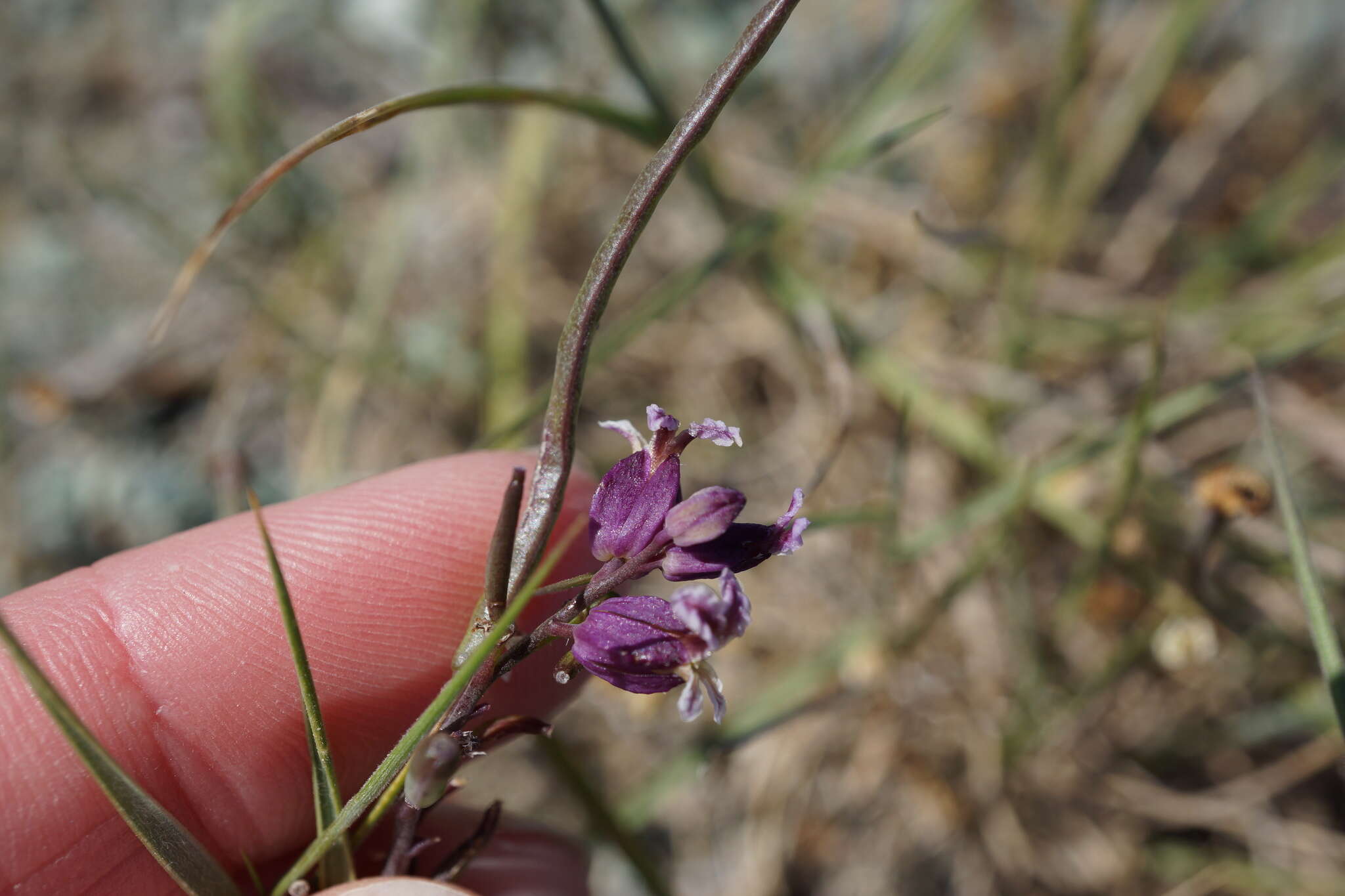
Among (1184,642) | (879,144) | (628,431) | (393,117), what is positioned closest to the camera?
(628,431)

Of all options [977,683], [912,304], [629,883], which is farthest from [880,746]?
[912,304]

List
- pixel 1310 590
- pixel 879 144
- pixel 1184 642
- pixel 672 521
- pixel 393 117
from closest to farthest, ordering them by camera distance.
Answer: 1. pixel 672 521
2. pixel 1310 590
3. pixel 393 117
4. pixel 879 144
5. pixel 1184 642

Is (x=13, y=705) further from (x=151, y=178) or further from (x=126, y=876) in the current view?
(x=151, y=178)

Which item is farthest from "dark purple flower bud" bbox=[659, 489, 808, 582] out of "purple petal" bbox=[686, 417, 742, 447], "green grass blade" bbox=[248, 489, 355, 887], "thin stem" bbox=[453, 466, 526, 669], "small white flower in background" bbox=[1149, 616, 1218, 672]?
"small white flower in background" bbox=[1149, 616, 1218, 672]

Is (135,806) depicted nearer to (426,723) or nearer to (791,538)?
(426,723)

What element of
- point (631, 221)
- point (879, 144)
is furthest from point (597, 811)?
point (879, 144)

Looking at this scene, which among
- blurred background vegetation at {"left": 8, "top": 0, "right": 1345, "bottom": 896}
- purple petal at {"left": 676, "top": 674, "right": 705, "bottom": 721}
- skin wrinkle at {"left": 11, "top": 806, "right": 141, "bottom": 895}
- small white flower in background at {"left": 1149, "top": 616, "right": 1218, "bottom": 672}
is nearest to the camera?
purple petal at {"left": 676, "top": 674, "right": 705, "bottom": 721}

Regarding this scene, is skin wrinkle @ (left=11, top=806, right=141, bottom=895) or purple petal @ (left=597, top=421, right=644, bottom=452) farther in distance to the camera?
skin wrinkle @ (left=11, top=806, right=141, bottom=895)

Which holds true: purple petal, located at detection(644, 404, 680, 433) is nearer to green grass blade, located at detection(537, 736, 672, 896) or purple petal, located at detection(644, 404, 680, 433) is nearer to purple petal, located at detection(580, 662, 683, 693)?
purple petal, located at detection(580, 662, 683, 693)
